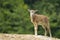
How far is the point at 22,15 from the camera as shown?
33688mm

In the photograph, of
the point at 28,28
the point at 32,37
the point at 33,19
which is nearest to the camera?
the point at 32,37

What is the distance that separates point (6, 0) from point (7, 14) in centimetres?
209

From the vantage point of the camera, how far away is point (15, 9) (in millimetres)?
35281

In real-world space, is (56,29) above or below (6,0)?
below

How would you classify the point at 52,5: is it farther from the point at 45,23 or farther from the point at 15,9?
the point at 45,23

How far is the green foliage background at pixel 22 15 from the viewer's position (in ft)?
107

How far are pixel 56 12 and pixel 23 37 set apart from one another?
1880 centimetres

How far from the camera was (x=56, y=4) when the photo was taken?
36562 millimetres

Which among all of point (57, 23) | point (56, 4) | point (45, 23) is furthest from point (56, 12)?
point (45, 23)

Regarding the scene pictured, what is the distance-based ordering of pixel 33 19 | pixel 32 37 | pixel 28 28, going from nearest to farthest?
pixel 32 37 → pixel 33 19 → pixel 28 28

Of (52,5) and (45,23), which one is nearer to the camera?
(45,23)

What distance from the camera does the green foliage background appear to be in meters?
32.6

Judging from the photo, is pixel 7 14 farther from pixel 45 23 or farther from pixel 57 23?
pixel 45 23

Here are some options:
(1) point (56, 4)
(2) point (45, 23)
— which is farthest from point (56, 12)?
(2) point (45, 23)
